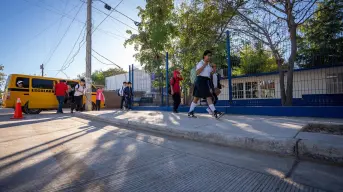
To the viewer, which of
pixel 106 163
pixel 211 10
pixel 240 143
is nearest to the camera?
pixel 106 163

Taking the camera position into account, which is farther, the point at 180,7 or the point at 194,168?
the point at 180,7

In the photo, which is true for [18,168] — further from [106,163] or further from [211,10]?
[211,10]

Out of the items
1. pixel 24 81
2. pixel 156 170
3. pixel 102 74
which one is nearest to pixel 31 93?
pixel 24 81

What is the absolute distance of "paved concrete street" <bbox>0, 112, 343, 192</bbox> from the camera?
5.09ft

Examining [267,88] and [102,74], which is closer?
[267,88]

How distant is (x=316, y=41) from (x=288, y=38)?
44.7 inches

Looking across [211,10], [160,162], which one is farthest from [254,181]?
[211,10]

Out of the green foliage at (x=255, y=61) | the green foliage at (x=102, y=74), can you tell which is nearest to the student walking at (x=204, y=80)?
the green foliage at (x=255, y=61)

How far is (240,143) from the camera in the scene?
8.82ft

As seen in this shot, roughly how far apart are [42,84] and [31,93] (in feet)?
2.30

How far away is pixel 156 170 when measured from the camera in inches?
74.2

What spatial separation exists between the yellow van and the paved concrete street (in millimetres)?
Answer: 7721

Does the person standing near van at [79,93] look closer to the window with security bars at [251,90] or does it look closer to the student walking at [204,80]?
the student walking at [204,80]

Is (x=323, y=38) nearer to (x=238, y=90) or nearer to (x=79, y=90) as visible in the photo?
(x=238, y=90)
